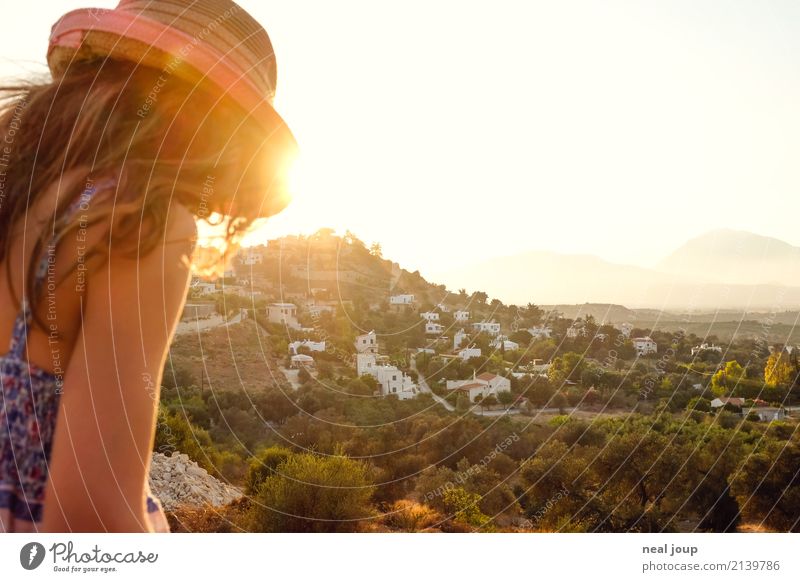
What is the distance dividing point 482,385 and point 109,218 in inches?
278

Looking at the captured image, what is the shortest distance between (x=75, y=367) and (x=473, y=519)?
6535mm

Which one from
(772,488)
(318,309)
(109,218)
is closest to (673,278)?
(772,488)

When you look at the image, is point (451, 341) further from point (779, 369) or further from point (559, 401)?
point (779, 369)

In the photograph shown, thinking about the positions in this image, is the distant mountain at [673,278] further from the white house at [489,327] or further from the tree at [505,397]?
the tree at [505,397]

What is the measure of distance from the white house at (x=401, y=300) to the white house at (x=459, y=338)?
746mm

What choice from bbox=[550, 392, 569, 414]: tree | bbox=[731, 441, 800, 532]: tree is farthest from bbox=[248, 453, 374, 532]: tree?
bbox=[731, 441, 800, 532]: tree

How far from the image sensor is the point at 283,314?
9.40 meters

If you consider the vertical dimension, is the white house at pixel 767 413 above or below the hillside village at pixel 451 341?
below

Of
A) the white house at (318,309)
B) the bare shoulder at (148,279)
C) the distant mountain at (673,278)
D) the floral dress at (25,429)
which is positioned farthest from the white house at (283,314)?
the bare shoulder at (148,279)

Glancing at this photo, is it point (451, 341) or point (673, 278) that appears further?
point (451, 341)

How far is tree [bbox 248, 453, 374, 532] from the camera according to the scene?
5770 mm

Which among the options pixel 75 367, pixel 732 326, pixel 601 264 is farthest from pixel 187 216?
pixel 732 326

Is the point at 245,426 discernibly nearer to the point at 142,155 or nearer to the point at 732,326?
the point at 732,326

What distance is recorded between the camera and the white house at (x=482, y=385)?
7949mm
